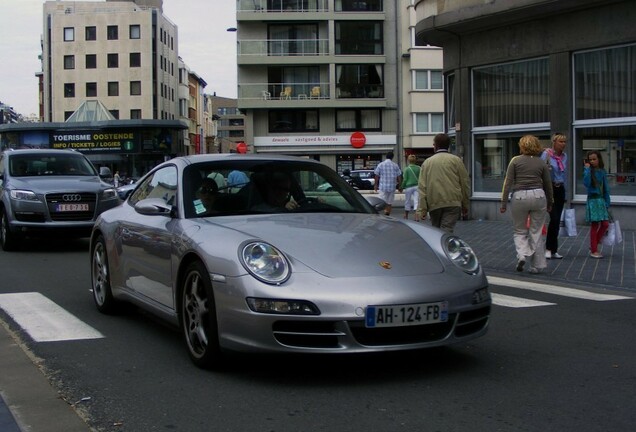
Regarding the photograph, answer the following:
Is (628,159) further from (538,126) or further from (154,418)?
(154,418)

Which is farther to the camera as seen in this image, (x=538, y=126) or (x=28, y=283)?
(x=538, y=126)

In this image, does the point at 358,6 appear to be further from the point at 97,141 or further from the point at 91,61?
the point at 91,61

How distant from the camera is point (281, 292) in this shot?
14.3ft

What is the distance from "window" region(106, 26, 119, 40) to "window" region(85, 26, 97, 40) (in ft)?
4.36

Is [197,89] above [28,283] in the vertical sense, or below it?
above

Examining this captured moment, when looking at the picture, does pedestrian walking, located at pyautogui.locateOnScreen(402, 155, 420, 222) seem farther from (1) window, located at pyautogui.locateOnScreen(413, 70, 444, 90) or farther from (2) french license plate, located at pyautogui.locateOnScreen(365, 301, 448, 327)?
(1) window, located at pyautogui.locateOnScreen(413, 70, 444, 90)

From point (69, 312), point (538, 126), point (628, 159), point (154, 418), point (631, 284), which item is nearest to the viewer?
point (154, 418)

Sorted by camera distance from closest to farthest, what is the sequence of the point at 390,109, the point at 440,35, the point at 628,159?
the point at 628,159 < the point at 440,35 < the point at 390,109

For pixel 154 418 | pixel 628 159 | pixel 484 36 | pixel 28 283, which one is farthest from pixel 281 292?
pixel 484 36

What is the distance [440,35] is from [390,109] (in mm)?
34770

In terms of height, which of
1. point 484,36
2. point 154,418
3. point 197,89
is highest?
point 197,89

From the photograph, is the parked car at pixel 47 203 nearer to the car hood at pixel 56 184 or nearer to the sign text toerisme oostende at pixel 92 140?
the car hood at pixel 56 184

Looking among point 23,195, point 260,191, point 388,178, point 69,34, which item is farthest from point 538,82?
point 69,34

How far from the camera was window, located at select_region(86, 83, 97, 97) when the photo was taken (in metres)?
78.9
